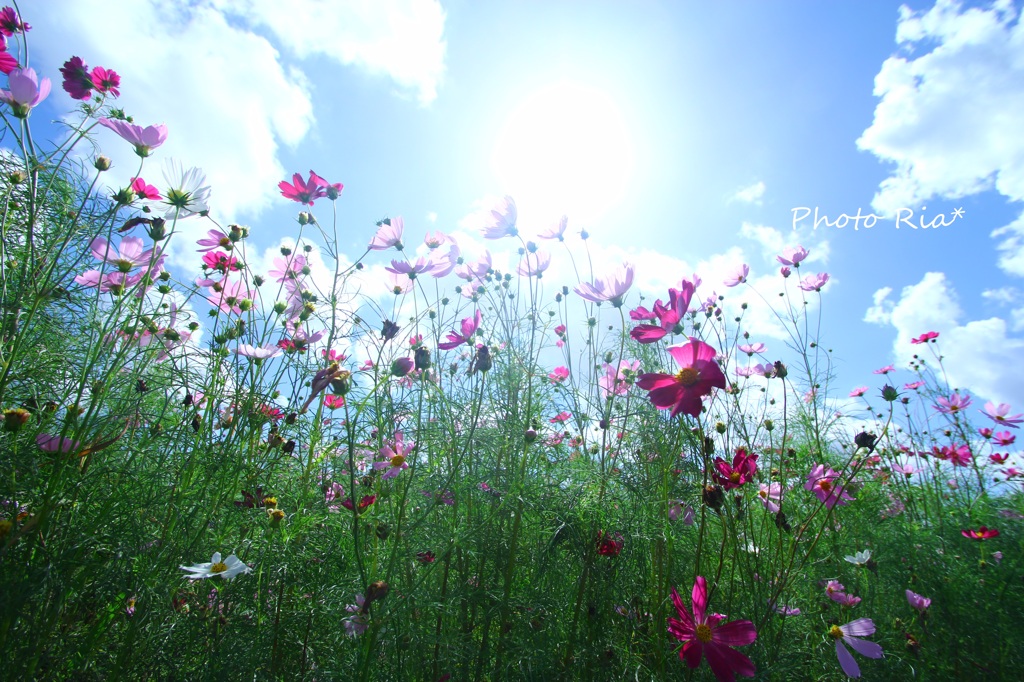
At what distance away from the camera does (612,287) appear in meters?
1.54

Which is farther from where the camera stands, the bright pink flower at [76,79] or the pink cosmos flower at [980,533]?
the pink cosmos flower at [980,533]

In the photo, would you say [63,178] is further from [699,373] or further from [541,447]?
[699,373]

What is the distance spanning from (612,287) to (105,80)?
170cm

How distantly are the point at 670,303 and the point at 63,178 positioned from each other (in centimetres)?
208

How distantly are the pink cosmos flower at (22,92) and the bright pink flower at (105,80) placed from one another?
0.30 m

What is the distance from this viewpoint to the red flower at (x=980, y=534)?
64.6 inches

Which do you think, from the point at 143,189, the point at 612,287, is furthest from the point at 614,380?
the point at 143,189

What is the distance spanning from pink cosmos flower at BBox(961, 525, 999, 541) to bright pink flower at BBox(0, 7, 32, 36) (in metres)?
3.23

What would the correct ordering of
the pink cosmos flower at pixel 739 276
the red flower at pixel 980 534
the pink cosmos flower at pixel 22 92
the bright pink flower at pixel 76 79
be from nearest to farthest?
the pink cosmos flower at pixel 22 92, the bright pink flower at pixel 76 79, the red flower at pixel 980 534, the pink cosmos flower at pixel 739 276

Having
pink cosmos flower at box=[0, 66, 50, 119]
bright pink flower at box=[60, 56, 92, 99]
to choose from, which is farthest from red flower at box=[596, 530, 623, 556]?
bright pink flower at box=[60, 56, 92, 99]

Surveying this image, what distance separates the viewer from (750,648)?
4.02ft

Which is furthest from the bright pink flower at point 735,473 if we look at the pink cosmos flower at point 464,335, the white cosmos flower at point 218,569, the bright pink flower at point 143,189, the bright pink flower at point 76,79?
the bright pink flower at point 76,79

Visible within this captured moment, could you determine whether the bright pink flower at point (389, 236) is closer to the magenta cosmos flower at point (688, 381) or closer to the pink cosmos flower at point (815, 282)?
the magenta cosmos flower at point (688, 381)

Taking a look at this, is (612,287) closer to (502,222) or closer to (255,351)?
(502,222)
